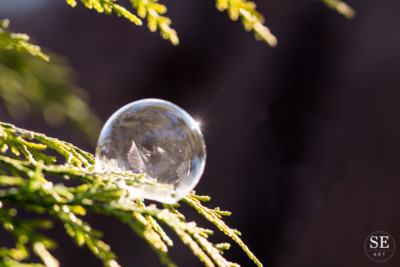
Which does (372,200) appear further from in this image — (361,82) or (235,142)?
(235,142)

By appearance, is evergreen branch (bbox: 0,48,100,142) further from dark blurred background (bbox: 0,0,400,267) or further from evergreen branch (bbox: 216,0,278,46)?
dark blurred background (bbox: 0,0,400,267)

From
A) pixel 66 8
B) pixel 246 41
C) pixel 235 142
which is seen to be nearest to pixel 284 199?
pixel 235 142

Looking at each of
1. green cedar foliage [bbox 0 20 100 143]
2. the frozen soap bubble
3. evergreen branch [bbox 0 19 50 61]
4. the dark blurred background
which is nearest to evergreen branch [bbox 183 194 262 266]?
the frozen soap bubble

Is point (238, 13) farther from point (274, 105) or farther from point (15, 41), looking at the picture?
point (274, 105)

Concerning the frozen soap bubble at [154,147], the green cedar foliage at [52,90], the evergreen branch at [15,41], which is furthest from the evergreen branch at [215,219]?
the evergreen branch at [15,41]

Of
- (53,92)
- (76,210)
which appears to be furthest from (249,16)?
(76,210)
